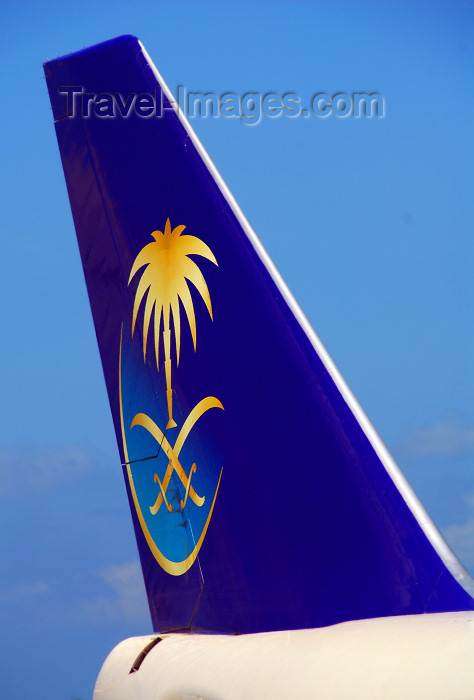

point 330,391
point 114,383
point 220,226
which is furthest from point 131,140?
point 330,391

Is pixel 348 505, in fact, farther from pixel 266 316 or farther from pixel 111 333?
pixel 111 333

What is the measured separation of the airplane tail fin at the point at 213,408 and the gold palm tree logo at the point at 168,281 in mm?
15

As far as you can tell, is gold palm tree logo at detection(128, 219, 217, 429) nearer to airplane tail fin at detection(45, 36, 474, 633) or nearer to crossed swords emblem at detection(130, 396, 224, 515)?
airplane tail fin at detection(45, 36, 474, 633)

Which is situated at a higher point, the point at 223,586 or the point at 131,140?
the point at 131,140

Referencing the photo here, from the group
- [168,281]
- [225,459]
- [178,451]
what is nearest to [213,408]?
[225,459]

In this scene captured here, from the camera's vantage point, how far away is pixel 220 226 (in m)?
6.11

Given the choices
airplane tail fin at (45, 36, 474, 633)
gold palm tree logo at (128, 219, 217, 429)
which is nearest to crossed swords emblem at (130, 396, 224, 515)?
airplane tail fin at (45, 36, 474, 633)

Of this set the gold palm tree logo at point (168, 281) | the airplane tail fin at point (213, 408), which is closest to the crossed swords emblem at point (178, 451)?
the airplane tail fin at point (213, 408)

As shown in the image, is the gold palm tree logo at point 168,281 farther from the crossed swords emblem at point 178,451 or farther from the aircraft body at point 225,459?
the crossed swords emblem at point 178,451

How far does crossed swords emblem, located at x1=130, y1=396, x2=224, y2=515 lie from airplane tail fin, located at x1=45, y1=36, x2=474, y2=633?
0.05 ft

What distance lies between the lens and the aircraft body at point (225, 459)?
4535 mm

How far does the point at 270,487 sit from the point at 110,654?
1792 mm

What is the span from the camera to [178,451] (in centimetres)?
636

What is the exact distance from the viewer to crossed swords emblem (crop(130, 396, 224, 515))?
241 inches
